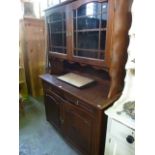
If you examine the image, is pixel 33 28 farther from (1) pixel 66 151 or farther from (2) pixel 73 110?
(1) pixel 66 151

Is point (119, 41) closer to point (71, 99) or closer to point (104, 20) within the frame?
point (104, 20)

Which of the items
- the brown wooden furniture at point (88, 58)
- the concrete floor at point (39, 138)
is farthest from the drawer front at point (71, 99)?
the concrete floor at point (39, 138)

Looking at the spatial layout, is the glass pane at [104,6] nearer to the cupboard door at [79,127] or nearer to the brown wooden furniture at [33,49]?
the cupboard door at [79,127]

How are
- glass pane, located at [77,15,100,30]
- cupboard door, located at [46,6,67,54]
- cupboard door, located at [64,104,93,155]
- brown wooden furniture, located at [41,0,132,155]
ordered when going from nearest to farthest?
brown wooden furniture, located at [41,0,132,155]
glass pane, located at [77,15,100,30]
cupboard door, located at [64,104,93,155]
cupboard door, located at [46,6,67,54]

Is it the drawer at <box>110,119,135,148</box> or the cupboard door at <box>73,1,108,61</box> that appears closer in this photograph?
the drawer at <box>110,119,135,148</box>

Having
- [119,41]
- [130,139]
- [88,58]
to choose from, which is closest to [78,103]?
[88,58]

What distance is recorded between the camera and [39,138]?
1.99 m

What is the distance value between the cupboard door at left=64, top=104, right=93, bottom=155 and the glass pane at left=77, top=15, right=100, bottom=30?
79cm

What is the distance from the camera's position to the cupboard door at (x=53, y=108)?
1.77m

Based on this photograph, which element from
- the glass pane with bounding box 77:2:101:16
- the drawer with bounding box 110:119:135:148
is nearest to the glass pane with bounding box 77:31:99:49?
the glass pane with bounding box 77:2:101:16

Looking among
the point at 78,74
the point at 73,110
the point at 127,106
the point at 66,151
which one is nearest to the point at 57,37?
the point at 78,74

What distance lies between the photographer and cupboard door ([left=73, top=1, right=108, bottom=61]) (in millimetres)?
1152

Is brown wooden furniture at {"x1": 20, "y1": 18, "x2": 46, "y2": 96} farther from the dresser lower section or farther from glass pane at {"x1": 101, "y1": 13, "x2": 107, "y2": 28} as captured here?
glass pane at {"x1": 101, "y1": 13, "x2": 107, "y2": 28}
